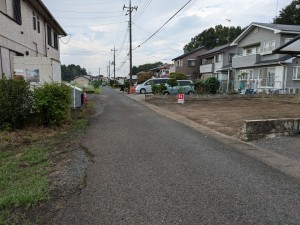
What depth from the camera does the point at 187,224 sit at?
2992 millimetres

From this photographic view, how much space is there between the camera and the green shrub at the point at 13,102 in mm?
7207

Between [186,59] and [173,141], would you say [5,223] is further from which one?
[186,59]

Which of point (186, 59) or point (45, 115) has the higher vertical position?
point (186, 59)

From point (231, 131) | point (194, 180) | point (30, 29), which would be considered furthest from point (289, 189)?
point (30, 29)

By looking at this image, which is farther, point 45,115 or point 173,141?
point 45,115

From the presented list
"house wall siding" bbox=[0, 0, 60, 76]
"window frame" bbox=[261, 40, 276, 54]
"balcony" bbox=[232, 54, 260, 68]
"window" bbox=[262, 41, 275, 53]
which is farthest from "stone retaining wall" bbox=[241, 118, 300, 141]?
"balcony" bbox=[232, 54, 260, 68]

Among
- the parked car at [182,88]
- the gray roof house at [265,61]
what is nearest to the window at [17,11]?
the parked car at [182,88]

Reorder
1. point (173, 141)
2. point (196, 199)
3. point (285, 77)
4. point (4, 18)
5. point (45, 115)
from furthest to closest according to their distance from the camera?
1. point (285, 77)
2. point (4, 18)
3. point (45, 115)
4. point (173, 141)
5. point (196, 199)

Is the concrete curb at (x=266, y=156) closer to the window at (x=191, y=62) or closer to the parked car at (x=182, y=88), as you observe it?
the parked car at (x=182, y=88)

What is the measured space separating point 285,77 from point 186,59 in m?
25.5

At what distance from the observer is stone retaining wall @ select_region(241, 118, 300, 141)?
730 cm

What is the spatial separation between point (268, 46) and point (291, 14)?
22174 millimetres

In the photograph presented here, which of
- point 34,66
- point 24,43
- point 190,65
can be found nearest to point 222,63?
point 190,65

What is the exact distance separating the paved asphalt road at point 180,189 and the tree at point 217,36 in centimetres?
6588
